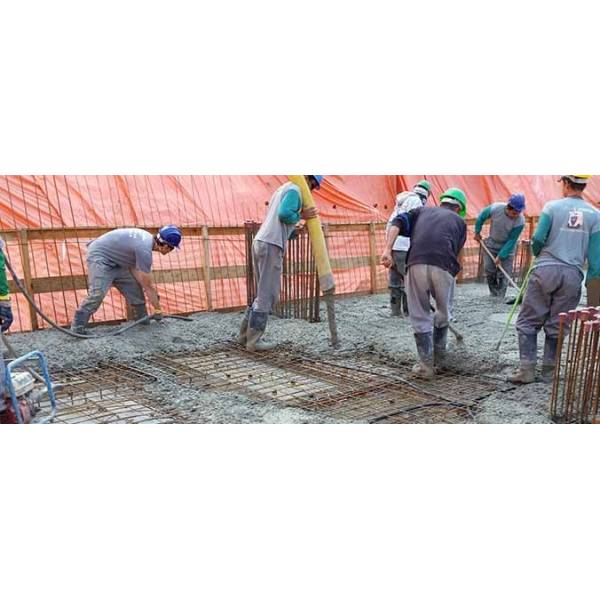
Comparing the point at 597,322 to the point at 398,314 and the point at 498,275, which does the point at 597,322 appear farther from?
the point at 498,275

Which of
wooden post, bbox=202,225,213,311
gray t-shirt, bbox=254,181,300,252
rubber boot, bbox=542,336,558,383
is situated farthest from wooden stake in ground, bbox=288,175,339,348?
rubber boot, bbox=542,336,558,383

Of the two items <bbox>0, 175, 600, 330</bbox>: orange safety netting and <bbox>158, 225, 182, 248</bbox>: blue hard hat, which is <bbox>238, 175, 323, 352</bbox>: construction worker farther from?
<bbox>0, 175, 600, 330</bbox>: orange safety netting

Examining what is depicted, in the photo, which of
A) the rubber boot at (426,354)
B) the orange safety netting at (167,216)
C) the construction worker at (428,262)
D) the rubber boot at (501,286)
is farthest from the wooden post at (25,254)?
the rubber boot at (501,286)

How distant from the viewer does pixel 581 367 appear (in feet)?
11.9

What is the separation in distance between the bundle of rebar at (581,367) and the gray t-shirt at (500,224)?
4.52m

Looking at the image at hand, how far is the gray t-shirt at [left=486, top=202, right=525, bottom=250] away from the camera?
8.06m

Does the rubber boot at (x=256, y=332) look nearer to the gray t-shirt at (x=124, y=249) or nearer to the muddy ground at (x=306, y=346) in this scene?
the muddy ground at (x=306, y=346)

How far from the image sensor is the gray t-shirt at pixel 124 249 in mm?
5668

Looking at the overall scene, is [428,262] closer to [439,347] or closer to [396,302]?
[439,347]

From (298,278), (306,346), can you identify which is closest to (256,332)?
(306,346)

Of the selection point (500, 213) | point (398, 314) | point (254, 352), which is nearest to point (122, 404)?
point (254, 352)

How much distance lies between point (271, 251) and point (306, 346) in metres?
0.99

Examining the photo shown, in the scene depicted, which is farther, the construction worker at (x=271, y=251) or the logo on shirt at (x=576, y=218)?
the construction worker at (x=271, y=251)

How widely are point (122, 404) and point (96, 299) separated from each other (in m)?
1.89
